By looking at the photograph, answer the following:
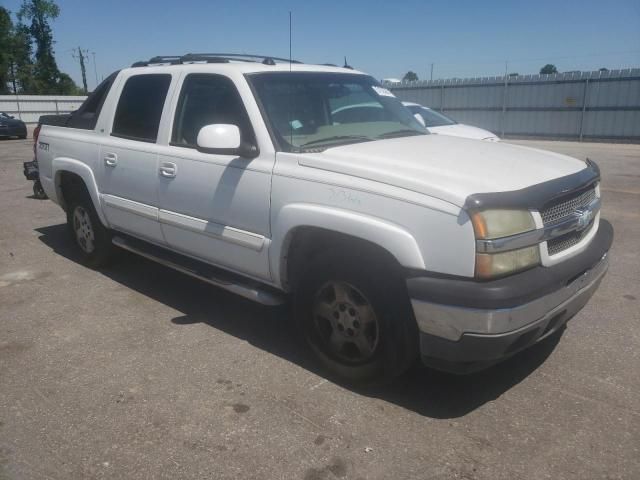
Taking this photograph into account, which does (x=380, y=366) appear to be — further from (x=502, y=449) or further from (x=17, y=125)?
(x=17, y=125)

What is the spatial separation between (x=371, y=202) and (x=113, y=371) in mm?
2007

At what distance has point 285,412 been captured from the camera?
10.3ft

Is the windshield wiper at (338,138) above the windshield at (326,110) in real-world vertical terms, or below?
below

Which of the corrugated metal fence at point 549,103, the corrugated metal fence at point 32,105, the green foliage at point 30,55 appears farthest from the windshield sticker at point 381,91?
the green foliage at point 30,55

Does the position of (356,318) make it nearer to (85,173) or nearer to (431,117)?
(85,173)

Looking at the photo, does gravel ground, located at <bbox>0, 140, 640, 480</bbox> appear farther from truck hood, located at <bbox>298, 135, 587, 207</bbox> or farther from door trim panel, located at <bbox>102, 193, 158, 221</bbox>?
truck hood, located at <bbox>298, 135, 587, 207</bbox>

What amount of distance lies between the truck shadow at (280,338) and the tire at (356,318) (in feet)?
0.62

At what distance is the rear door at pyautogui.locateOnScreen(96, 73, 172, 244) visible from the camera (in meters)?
4.46

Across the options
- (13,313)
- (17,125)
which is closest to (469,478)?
(13,313)

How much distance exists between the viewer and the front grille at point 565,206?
9.62ft

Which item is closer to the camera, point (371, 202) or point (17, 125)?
point (371, 202)

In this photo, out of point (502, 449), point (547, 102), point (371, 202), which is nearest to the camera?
point (502, 449)

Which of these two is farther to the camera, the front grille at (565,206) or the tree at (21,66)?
the tree at (21,66)

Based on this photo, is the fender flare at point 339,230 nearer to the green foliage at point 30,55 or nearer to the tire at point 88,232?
the tire at point 88,232
